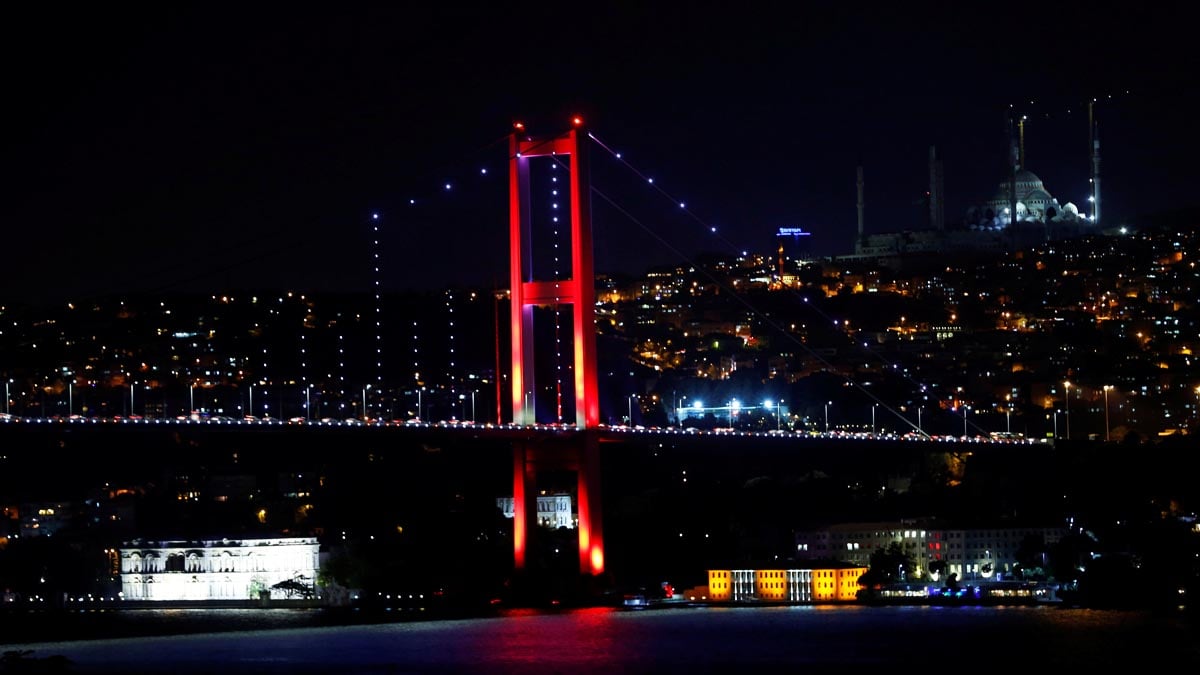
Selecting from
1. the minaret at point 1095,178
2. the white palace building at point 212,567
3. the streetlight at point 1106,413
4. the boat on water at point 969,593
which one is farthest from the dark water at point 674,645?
the minaret at point 1095,178

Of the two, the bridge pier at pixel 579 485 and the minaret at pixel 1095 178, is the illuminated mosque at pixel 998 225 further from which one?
the bridge pier at pixel 579 485

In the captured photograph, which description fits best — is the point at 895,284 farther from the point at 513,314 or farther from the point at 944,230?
the point at 513,314

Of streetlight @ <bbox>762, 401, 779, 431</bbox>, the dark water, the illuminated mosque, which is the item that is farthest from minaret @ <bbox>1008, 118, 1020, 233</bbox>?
the dark water

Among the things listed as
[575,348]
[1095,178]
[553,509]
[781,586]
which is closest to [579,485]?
[575,348]

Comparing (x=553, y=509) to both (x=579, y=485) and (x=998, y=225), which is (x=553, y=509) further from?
(x=998, y=225)

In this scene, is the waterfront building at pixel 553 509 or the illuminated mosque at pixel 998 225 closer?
the waterfront building at pixel 553 509

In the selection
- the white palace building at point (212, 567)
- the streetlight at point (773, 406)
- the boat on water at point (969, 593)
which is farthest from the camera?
the streetlight at point (773, 406)
